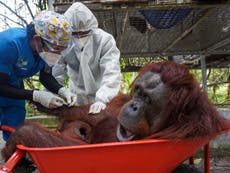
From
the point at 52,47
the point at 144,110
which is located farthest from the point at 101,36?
the point at 144,110

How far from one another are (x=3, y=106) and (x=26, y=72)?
310mm

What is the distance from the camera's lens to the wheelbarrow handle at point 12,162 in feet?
4.28

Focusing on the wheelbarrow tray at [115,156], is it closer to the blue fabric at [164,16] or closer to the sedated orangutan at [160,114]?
the sedated orangutan at [160,114]

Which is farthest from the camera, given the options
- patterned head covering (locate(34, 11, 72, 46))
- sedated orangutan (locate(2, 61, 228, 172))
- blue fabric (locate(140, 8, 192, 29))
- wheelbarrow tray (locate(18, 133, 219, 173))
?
blue fabric (locate(140, 8, 192, 29))

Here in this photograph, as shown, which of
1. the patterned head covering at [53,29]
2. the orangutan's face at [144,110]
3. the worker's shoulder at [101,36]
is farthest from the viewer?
the worker's shoulder at [101,36]

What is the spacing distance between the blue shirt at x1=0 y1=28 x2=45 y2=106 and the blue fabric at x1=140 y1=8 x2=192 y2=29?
98 centimetres

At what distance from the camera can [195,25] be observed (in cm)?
331

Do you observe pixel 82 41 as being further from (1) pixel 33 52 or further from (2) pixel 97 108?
(2) pixel 97 108

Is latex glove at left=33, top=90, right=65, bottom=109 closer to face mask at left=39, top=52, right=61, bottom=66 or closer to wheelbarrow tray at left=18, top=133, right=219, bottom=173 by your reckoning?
face mask at left=39, top=52, right=61, bottom=66

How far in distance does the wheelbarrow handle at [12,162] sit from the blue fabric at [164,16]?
174cm

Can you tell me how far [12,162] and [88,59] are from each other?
1.42m

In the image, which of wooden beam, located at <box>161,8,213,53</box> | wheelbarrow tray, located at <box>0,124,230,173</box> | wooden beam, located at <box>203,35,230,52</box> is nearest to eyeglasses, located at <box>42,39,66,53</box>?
wheelbarrow tray, located at <box>0,124,230,173</box>

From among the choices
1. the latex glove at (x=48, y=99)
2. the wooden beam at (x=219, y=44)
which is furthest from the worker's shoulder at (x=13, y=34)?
the wooden beam at (x=219, y=44)

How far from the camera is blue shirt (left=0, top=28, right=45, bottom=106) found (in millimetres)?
2094
